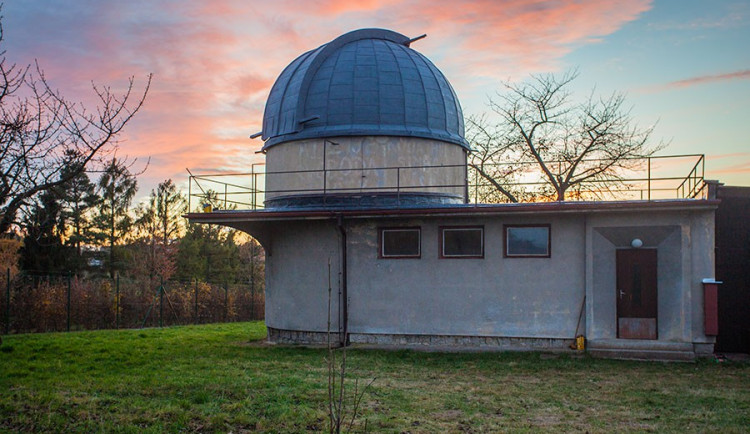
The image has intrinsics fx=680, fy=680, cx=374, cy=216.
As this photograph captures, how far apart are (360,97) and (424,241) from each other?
5234 mm

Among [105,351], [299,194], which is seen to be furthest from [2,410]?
[299,194]

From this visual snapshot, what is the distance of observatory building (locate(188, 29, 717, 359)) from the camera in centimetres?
1563

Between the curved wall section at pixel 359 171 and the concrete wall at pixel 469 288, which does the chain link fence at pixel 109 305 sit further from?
the concrete wall at pixel 469 288

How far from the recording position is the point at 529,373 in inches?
524

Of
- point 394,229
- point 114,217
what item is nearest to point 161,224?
point 114,217

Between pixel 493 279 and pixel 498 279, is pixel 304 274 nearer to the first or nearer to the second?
pixel 493 279

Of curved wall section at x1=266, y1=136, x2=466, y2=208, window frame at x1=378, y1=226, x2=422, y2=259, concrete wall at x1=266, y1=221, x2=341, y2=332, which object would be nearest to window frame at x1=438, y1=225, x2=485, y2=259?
window frame at x1=378, y1=226, x2=422, y2=259

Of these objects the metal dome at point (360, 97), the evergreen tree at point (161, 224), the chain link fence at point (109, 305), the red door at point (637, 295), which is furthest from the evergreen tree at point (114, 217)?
the red door at point (637, 295)

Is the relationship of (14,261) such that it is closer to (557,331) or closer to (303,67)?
(303,67)

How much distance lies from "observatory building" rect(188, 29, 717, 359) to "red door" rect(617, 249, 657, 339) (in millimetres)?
23

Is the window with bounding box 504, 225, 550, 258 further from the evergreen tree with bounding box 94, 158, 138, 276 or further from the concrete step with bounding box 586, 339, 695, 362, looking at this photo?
the evergreen tree with bounding box 94, 158, 138, 276

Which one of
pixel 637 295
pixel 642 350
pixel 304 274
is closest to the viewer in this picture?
pixel 642 350

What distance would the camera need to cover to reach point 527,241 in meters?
16.6

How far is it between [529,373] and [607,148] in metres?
17.7
